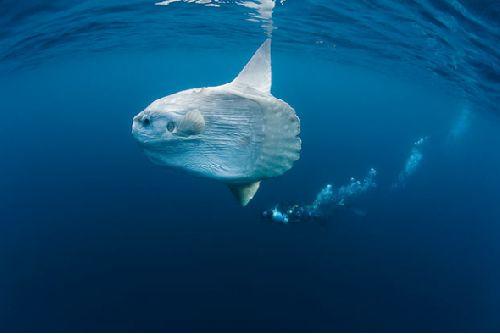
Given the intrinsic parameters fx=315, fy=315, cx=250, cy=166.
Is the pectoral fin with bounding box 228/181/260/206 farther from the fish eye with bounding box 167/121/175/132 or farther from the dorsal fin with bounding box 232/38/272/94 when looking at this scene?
the dorsal fin with bounding box 232/38/272/94

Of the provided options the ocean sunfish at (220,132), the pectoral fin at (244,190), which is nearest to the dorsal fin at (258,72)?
the ocean sunfish at (220,132)

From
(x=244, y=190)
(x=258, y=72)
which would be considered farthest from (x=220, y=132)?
(x=258, y=72)

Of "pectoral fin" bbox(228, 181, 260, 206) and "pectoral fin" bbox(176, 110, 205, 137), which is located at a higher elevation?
"pectoral fin" bbox(176, 110, 205, 137)

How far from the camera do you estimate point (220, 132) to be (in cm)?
194

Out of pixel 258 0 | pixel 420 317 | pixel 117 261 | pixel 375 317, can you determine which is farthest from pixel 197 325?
pixel 258 0

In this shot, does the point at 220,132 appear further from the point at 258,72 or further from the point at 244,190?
the point at 258,72

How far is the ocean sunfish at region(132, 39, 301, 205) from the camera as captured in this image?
1836 mm

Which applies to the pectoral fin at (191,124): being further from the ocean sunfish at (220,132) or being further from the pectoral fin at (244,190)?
the pectoral fin at (244,190)

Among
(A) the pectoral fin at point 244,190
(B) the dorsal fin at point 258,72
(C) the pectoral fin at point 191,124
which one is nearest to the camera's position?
(C) the pectoral fin at point 191,124

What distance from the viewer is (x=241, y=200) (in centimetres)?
238

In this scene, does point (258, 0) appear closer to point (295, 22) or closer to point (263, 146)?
point (295, 22)

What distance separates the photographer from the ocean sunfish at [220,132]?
6.02 ft

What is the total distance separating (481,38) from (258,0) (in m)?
8.66

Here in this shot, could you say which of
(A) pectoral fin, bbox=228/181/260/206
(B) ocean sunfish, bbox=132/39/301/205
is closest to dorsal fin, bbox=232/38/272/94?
(B) ocean sunfish, bbox=132/39/301/205
